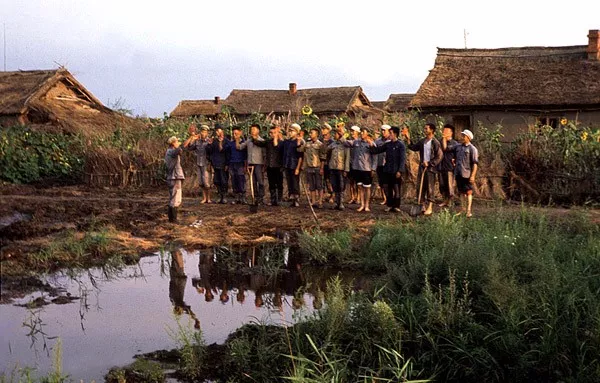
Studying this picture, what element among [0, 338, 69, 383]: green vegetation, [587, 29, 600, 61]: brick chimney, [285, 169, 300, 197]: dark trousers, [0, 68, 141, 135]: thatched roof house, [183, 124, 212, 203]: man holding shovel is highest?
[587, 29, 600, 61]: brick chimney

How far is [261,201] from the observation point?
1587 cm

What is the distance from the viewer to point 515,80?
2600cm

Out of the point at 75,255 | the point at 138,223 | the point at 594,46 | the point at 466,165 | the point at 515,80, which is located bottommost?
the point at 75,255

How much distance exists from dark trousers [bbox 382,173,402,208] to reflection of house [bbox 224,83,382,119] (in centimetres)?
2208

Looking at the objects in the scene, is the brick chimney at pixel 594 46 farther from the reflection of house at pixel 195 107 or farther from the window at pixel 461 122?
the reflection of house at pixel 195 107

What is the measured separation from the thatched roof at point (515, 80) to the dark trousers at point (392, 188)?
11556mm

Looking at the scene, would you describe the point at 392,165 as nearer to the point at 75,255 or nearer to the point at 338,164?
the point at 338,164

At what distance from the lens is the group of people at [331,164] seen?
13.3 meters

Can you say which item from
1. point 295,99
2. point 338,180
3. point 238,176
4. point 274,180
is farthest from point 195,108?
point 338,180

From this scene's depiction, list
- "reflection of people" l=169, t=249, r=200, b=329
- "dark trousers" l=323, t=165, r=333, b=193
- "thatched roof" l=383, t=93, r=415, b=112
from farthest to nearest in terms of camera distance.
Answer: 1. "thatched roof" l=383, t=93, r=415, b=112
2. "dark trousers" l=323, t=165, r=333, b=193
3. "reflection of people" l=169, t=249, r=200, b=329

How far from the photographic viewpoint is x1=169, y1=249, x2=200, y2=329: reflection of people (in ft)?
27.1

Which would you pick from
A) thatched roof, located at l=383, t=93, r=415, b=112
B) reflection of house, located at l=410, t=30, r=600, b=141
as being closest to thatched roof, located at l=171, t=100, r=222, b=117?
thatched roof, located at l=383, t=93, r=415, b=112

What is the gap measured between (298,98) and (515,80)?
43.9 ft

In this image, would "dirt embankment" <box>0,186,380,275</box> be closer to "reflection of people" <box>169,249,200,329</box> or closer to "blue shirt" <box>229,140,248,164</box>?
"reflection of people" <box>169,249,200,329</box>
